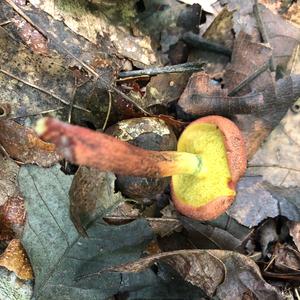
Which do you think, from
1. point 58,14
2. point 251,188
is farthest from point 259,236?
Result: point 58,14

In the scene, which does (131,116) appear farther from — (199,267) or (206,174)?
(199,267)

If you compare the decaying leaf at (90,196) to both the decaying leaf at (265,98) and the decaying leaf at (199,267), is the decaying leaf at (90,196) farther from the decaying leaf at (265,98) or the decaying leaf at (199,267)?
the decaying leaf at (265,98)

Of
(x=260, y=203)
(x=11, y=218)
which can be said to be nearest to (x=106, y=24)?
(x=11, y=218)

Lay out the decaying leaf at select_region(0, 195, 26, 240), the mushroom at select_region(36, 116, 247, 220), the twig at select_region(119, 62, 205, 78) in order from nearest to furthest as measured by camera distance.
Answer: the mushroom at select_region(36, 116, 247, 220), the decaying leaf at select_region(0, 195, 26, 240), the twig at select_region(119, 62, 205, 78)

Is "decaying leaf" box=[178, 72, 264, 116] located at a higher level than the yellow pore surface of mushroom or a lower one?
higher

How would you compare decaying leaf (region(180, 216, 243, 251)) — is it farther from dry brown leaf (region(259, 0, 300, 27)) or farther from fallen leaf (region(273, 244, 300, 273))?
dry brown leaf (region(259, 0, 300, 27))

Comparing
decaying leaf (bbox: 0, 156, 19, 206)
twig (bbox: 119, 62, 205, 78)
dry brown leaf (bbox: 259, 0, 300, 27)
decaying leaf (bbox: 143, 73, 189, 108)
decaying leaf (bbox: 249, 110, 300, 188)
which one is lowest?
decaying leaf (bbox: 0, 156, 19, 206)

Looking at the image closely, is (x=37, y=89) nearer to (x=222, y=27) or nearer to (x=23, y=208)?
(x=23, y=208)

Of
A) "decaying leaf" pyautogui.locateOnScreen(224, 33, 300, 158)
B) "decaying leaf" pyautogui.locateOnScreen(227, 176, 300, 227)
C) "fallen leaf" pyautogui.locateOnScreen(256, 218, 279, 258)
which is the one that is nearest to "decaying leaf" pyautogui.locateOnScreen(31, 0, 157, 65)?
"decaying leaf" pyautogui.locateOnScreen(224, 33, 300, 158)
